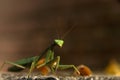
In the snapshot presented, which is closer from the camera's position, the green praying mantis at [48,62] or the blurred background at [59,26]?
the green praying mantis at [48,62]

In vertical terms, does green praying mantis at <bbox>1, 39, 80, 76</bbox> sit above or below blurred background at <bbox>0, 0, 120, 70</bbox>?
above

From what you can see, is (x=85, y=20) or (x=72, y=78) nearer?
(x=72, y=78)

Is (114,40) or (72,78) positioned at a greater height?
(72,78)

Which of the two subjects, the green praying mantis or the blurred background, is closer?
the green praying mantis

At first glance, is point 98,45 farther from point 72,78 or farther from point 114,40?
point 72,78

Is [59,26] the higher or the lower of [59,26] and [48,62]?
the lower

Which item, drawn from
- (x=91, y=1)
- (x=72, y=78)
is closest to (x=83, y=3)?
(x=91, y=1)

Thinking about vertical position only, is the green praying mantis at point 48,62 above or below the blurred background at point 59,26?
above

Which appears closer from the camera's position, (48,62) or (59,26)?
(48,62)
